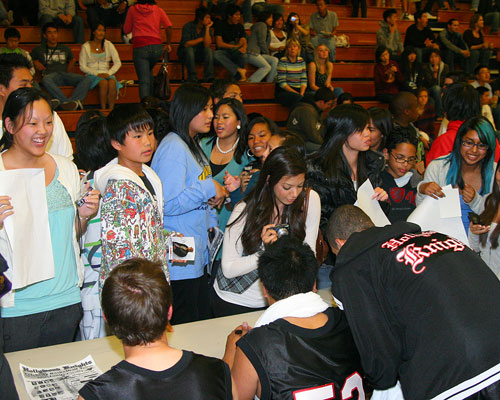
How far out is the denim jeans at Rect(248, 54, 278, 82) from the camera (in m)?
8.09

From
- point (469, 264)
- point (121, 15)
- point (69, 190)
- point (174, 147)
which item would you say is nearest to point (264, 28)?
point (121, 15)

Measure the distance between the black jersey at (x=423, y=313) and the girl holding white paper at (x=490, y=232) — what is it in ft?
3.41

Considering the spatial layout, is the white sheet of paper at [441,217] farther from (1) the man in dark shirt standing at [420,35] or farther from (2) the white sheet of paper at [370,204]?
(1) the man in dark shirt standing at [420,35]

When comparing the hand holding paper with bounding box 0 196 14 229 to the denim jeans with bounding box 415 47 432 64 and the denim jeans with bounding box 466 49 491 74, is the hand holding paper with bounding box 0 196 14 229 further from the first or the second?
the denim jeans with bounding box 466 49 491 74

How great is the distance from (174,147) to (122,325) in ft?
5.02

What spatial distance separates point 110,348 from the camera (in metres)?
2.22

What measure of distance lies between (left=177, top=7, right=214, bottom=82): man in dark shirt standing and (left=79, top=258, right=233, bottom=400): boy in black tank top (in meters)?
6.63

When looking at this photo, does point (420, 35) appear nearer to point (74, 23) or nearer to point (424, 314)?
point (74, 23)

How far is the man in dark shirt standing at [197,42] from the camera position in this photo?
784cm

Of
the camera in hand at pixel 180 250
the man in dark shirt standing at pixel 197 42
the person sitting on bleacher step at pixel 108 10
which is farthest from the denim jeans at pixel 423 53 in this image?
the camera in hand at pixel 180 250

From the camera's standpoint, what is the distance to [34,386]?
6.30ft

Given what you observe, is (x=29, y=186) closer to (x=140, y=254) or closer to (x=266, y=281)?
(x=140, y=254)

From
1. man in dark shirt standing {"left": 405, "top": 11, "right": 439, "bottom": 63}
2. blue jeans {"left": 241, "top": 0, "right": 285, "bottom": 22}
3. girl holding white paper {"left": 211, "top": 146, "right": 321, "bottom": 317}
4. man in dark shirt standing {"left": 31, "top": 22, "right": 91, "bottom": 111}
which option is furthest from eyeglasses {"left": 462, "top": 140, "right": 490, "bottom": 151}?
man in dark shirt standing {"left": 405, "top": 11, "right": 439, "bottom": 63}

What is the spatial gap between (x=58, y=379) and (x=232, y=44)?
6.73 meters
